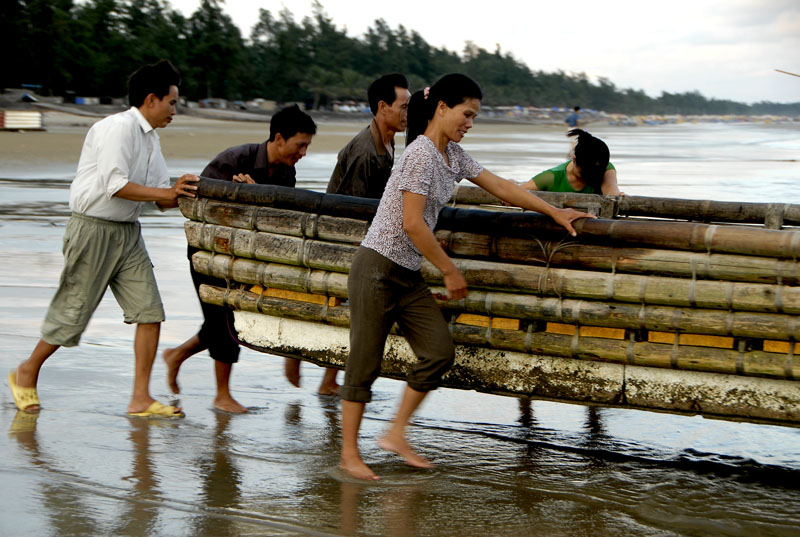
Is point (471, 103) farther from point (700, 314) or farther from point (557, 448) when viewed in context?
point (557, 448)

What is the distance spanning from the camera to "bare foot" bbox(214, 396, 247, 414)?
5168 mm

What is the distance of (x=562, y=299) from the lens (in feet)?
13.6

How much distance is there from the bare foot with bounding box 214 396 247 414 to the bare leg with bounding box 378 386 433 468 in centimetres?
115

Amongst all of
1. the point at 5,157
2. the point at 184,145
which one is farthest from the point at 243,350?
the point at 184,145

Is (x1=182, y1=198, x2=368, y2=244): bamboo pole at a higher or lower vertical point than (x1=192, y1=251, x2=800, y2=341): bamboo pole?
higher

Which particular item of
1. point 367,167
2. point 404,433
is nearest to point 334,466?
point 404,433

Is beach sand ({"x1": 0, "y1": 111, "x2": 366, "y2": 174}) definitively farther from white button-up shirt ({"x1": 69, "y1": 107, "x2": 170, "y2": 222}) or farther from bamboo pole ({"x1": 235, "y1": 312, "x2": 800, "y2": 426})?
bamboo pole ({"x1": 235, "y1": 312, "x2": 800, "y2": 426})

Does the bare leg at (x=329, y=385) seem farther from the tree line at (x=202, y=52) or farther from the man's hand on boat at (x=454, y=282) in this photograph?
the tree line at (x=202, y=52)

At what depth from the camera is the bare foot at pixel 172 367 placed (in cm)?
551

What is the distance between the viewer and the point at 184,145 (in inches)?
1334

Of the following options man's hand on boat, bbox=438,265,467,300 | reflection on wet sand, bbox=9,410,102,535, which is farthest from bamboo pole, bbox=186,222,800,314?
reflection on wet sand, bbox=9,410,102,535

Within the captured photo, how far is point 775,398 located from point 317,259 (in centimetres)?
204

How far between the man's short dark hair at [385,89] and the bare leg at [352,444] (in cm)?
196

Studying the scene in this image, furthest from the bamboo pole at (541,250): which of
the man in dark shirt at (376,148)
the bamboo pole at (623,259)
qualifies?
the man in dark shirt at (376,148)
